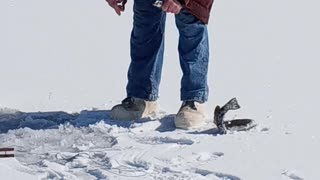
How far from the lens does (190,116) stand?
4625mm

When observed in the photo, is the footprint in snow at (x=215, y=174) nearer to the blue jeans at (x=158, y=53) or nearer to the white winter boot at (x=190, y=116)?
the white winter boot at (x=190, y=116)

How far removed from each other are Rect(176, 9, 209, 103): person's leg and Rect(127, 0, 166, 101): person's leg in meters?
0.17

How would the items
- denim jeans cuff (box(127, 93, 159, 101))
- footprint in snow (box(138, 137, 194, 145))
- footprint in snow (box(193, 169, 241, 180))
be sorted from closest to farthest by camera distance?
1. footprint in snow (box(193, 169, 241, 180))
2. footprint in snow (box(138, 137, 194, 145))
3. denim jeans cuff (box(127, 93, 159, 101))

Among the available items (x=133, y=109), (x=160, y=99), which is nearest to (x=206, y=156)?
(x=133, y=109)

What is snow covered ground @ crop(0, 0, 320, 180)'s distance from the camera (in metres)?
4.08

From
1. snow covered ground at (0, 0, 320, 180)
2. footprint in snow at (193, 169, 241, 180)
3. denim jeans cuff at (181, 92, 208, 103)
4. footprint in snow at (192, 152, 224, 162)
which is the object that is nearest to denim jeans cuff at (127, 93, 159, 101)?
snow covered ground at (0, 0, 320, 180)

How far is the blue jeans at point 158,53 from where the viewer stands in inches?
182

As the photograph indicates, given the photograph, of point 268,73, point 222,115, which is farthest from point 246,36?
point 222,115

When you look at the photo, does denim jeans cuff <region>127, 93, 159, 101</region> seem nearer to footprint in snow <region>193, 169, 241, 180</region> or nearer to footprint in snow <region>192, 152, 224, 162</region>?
footprint in snow <region>192, 152, 224, 162</region>

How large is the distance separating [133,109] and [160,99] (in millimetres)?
327

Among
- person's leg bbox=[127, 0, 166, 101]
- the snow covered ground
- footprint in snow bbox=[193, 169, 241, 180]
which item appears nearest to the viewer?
footprint in snow bbox=[193, 169, 241, 180]

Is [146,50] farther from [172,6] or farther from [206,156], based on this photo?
[206,156]

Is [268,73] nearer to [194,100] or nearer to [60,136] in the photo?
[194,100]

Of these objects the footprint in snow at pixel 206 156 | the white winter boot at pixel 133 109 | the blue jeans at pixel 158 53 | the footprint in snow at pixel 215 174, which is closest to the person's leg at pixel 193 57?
the blue jeans at pixel 158 53
